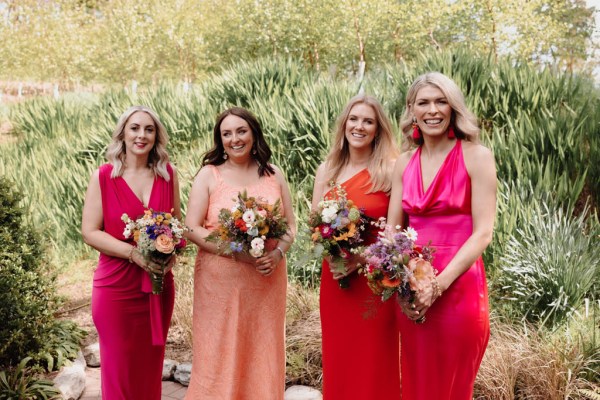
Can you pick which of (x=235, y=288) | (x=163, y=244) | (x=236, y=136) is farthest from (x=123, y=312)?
(x=236, y=136)

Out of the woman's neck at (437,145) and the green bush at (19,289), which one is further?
the green bush at (19,289)

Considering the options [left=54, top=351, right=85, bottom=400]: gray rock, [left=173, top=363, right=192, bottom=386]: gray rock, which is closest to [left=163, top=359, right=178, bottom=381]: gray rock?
[left=173, top=363, right=192, bottom=386]: gray rock

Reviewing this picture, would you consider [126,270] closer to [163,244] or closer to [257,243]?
[163,244]

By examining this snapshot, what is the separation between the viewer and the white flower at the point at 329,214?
324 cm

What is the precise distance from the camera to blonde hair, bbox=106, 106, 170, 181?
364 centimetres

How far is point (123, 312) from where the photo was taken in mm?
3512

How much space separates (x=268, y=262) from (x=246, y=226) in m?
0.36

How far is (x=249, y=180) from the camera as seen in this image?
150 inches

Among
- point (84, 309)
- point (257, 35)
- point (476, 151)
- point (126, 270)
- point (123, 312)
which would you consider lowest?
point (84, 309)

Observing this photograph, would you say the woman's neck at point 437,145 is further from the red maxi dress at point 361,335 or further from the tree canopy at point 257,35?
the tree canopy at point 257,35

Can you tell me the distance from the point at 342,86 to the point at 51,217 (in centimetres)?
490

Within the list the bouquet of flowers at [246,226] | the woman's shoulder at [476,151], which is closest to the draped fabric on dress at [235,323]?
the bouquet of flowers at [246,226]

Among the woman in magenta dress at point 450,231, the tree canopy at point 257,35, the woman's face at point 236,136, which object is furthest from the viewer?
the tree canopy at point 257,35

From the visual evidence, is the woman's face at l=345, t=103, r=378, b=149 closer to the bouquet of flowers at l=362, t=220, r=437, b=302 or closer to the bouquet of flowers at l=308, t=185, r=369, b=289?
the bouquet of flowers at l=308, t=185, r=369, b=289
